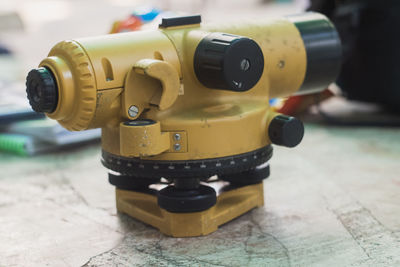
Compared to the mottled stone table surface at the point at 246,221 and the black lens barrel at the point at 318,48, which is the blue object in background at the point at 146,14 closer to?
the mottled stone table surface at the point at 246,221

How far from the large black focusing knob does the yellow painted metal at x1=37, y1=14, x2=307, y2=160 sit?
0.04m

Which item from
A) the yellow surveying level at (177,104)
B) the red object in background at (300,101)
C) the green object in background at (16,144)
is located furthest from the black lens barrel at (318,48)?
the green object in background at (16,144)

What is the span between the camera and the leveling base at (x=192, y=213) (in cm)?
131

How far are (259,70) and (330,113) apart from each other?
124 centimetres

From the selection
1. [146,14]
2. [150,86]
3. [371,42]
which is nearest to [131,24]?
[146,14]

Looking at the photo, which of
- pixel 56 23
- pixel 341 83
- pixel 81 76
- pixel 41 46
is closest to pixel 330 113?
pixel 341 83

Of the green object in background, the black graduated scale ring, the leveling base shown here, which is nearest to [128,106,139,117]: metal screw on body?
the black graduated scale ring

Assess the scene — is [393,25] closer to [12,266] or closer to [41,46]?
[12,266]

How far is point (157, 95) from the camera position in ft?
4.05

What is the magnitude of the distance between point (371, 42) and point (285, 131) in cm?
106

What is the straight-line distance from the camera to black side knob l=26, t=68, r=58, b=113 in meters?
1.18

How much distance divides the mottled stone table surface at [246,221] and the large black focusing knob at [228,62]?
35 cm

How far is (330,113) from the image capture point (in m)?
2.41

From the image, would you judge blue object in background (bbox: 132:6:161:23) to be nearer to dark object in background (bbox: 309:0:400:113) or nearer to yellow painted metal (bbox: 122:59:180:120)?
dark object in background (bbox: 309:0:400:113)
